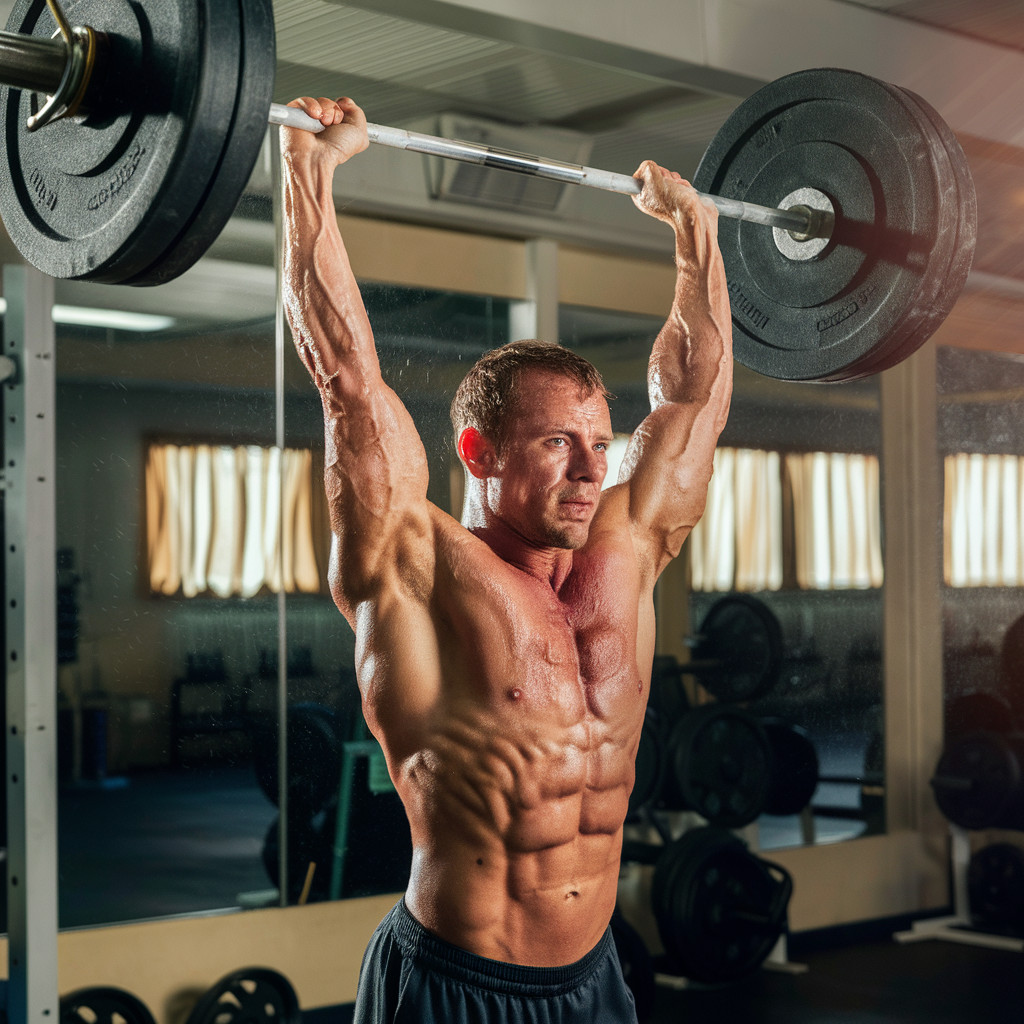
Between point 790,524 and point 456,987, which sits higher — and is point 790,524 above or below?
above

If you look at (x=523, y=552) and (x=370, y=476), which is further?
(x=523, y=552)

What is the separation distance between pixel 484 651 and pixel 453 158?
2.21ft

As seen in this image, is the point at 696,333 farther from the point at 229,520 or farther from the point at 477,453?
the point at 229,520

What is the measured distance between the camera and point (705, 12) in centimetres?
326

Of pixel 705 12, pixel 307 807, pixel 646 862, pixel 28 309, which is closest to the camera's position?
pixel 28 309

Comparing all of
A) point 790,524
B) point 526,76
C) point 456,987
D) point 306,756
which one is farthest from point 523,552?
point 790,524

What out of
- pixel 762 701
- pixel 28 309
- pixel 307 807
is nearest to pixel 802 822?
pixel 762 701

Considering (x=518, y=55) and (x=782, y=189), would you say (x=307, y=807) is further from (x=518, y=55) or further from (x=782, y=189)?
(x=518, y=55)

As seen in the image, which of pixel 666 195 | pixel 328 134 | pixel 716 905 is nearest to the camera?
pixel 328 134

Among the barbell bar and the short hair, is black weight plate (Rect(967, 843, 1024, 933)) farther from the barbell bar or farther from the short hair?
the short hair

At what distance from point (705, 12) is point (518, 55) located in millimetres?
514

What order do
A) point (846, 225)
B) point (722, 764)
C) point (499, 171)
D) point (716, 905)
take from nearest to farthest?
point (846, 225)
point (499, 171)
point (716, 905)
point (722, 764)

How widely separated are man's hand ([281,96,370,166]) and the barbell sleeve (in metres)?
0.01

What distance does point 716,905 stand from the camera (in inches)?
150
